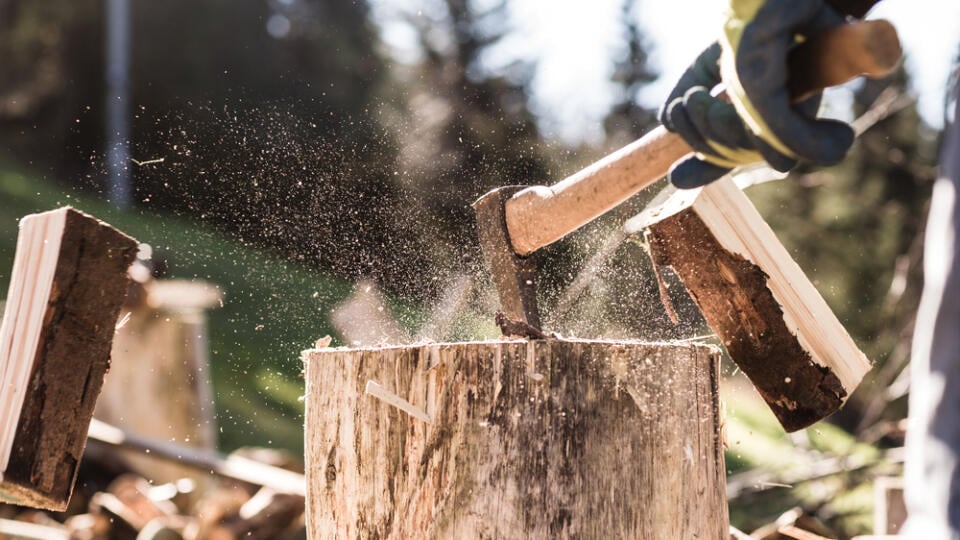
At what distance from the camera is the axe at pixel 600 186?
1138mm

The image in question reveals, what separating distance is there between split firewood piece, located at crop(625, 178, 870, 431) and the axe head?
31cm

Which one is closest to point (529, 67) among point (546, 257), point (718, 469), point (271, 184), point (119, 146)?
point (119, 146)

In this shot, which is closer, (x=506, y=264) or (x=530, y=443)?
(x=530, y=443)

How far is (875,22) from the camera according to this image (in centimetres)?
112

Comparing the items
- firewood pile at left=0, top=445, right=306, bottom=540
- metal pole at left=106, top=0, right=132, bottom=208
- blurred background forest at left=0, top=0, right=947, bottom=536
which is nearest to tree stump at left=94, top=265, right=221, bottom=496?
blurred background forest at left=0, top=0, right=947, bottom=536

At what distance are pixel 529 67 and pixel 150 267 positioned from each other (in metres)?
7.33

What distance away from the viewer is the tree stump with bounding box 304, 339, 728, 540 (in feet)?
4.84

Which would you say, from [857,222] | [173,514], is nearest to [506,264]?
[173,514]

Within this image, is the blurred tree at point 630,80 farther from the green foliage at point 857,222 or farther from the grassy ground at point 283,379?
the grassy ground at point 283,379

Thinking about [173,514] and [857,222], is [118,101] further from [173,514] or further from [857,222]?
[173,514]

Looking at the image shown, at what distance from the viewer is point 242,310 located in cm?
1085

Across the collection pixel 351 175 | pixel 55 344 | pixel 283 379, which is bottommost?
pixel 55 344

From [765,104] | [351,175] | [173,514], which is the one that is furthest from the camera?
[351,175]

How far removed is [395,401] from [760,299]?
844mm
